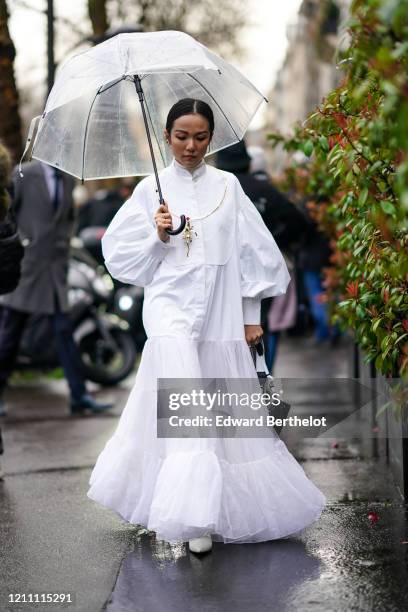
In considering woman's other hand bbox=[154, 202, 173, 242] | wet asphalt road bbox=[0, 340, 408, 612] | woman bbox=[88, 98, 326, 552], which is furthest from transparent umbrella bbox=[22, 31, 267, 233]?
wet asphalt road bbox=[0, 340, 408, 612]

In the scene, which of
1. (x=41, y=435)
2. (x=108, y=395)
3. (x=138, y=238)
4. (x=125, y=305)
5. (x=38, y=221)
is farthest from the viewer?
(x=125, y=305)

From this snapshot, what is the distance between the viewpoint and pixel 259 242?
5.04 metres

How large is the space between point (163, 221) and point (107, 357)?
5.81 m

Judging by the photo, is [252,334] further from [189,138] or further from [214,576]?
[214,576]

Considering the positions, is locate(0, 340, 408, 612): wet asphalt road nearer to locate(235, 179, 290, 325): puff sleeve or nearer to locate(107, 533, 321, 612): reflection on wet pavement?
locate(107, 533, 321, 612): reflection on wet pavement

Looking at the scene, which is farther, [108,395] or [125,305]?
[125,305]

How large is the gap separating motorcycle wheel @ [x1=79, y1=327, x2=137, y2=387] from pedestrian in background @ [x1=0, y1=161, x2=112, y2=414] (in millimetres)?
1400

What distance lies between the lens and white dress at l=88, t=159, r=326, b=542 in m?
4.70

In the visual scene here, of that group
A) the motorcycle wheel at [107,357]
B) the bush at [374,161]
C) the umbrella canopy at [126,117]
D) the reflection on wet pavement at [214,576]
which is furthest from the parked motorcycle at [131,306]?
the reflection on wet pavement at [214,576]

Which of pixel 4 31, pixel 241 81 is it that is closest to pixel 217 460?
pixel 241 81

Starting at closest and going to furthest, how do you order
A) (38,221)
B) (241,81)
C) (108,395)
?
(241,81) < (38,221) < (108,395)

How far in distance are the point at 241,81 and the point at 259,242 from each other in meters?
0.88

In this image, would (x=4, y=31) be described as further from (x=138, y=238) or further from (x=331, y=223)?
(x=138, y=238)

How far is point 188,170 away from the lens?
499 centimetres
